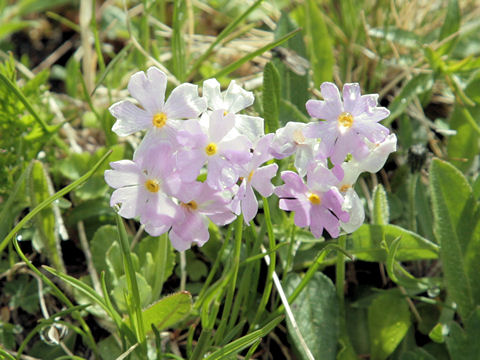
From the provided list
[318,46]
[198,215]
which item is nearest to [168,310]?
[198,215]

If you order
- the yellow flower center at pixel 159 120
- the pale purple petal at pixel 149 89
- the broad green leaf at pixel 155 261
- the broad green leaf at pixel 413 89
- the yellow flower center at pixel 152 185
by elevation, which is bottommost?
the broad green leaf at pixel 155 261

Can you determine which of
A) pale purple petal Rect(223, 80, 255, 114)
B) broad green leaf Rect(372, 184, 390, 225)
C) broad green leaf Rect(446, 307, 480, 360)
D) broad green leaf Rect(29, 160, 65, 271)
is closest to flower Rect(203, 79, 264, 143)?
pale purple petal Rect(223, 80, 255, 114)

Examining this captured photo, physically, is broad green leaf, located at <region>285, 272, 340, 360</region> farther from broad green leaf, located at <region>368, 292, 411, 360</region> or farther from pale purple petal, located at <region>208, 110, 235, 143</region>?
pale purple petal, located at <region>208, 110, 235, 143</region>

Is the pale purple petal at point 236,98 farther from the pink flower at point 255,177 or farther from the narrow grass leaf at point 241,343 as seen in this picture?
the narrow grass leaf at point 241,343

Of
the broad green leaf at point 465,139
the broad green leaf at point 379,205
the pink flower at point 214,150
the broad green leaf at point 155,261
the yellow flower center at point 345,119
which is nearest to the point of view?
the pink flower at point 214,150

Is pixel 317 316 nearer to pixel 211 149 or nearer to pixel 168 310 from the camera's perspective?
pixel 168 310

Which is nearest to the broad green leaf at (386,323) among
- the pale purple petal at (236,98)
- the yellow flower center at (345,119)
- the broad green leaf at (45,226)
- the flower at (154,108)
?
the yellow flower center at (345,119)
